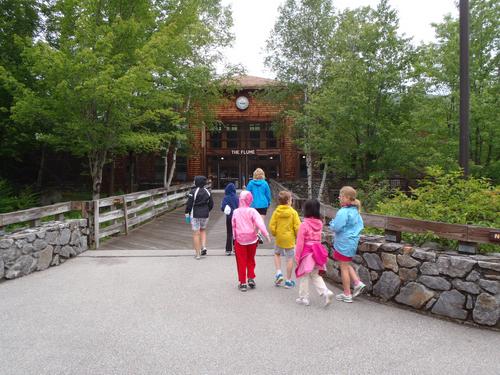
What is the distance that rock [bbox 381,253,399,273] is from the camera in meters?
4.50

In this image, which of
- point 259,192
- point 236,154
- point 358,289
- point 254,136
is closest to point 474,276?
point 358,289

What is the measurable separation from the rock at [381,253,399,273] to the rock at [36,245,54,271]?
583cm

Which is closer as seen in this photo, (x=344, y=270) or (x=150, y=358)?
(x=150, y=358)

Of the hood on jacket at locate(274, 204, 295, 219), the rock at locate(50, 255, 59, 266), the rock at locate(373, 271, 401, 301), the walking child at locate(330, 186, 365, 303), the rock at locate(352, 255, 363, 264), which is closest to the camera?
the rock at locate(373, 271, 401, 301)

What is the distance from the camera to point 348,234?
4.64 meters

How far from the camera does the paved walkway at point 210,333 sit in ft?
9.95

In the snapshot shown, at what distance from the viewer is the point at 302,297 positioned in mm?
4574

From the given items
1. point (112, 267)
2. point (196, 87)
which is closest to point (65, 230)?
point (112, 267)

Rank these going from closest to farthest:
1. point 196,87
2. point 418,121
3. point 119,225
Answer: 1. point 119,225
2. point 418,121
3. point 196,87

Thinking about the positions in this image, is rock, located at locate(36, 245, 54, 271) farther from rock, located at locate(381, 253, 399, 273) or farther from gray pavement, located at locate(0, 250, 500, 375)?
rock, located at locate(381, 253, 399, 273)

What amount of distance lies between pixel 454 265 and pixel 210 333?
9.13ft

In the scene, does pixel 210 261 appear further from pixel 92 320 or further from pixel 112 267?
pixel 92 320

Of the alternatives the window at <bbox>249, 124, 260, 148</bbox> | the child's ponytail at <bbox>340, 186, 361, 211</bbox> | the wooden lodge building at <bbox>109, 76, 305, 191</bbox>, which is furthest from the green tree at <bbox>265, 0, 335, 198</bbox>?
the child's ponytail at <bbox>340, 186, 361, 211</bbox>

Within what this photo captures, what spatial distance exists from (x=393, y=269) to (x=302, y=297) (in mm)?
1222
